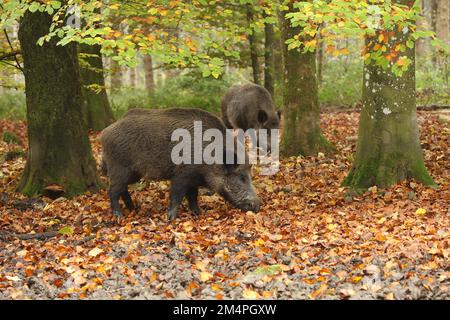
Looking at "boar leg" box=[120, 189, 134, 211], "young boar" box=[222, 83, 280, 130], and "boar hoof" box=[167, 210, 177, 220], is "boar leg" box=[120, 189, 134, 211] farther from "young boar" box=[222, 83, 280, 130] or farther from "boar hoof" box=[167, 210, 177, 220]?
"young boar" box=[222, 83, 280, 130]

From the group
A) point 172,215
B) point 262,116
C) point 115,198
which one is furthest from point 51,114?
point 262,116

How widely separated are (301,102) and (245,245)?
19.3ft

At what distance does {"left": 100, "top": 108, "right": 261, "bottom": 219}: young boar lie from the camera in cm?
928

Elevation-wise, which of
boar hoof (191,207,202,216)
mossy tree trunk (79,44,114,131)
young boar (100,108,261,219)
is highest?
mossy tree trunk (79,44,114,131)

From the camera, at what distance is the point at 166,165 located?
30.6 feet

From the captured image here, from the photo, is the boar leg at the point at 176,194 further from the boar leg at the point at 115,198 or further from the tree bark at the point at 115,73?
the tree bark at the point at 115,73

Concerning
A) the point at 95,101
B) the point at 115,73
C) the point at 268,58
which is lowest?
the point at 95,101

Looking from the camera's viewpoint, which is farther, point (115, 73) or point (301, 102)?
point (115, 73)

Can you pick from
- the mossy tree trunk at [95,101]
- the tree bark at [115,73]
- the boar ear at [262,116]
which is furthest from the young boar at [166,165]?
the mossy tree trunk at [95,101]

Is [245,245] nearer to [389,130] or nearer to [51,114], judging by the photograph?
[389,130]

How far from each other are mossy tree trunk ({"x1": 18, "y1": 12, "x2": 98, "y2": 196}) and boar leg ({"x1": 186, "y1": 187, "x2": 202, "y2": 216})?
2.30 m

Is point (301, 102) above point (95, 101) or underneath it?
underneath

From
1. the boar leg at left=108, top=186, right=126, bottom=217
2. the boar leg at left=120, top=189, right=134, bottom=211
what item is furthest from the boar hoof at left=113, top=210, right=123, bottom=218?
the boar leg at left=120, top=189, right=134, bottom=211
